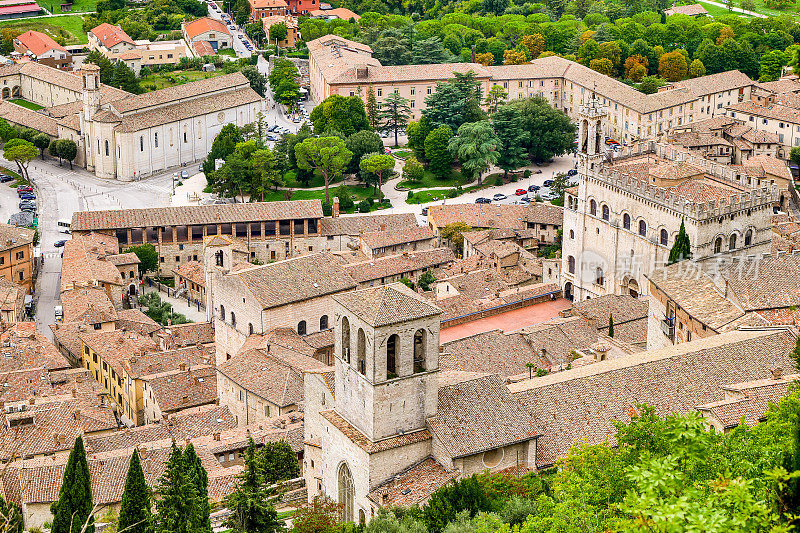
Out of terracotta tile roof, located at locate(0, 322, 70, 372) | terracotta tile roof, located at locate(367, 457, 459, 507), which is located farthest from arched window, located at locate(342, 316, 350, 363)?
terracotta tile roof, located at locate(0, 322, 70, 372)

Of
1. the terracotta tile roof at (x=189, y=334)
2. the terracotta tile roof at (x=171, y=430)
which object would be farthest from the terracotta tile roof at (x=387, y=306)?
the terracotta tile roof at (x=189, y=334)

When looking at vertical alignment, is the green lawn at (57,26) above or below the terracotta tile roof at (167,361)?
above

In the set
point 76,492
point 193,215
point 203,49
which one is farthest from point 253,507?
point 203,49

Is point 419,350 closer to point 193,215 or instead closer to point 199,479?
point 199,479

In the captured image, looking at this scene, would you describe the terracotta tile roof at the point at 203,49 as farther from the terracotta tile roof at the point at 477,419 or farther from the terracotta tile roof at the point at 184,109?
the terracotta tile roof at the point at 477,419

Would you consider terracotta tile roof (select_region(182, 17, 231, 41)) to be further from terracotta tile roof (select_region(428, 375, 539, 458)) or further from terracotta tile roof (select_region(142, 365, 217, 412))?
terracotta tile roof (select_region(428, 375, 539, 458))
